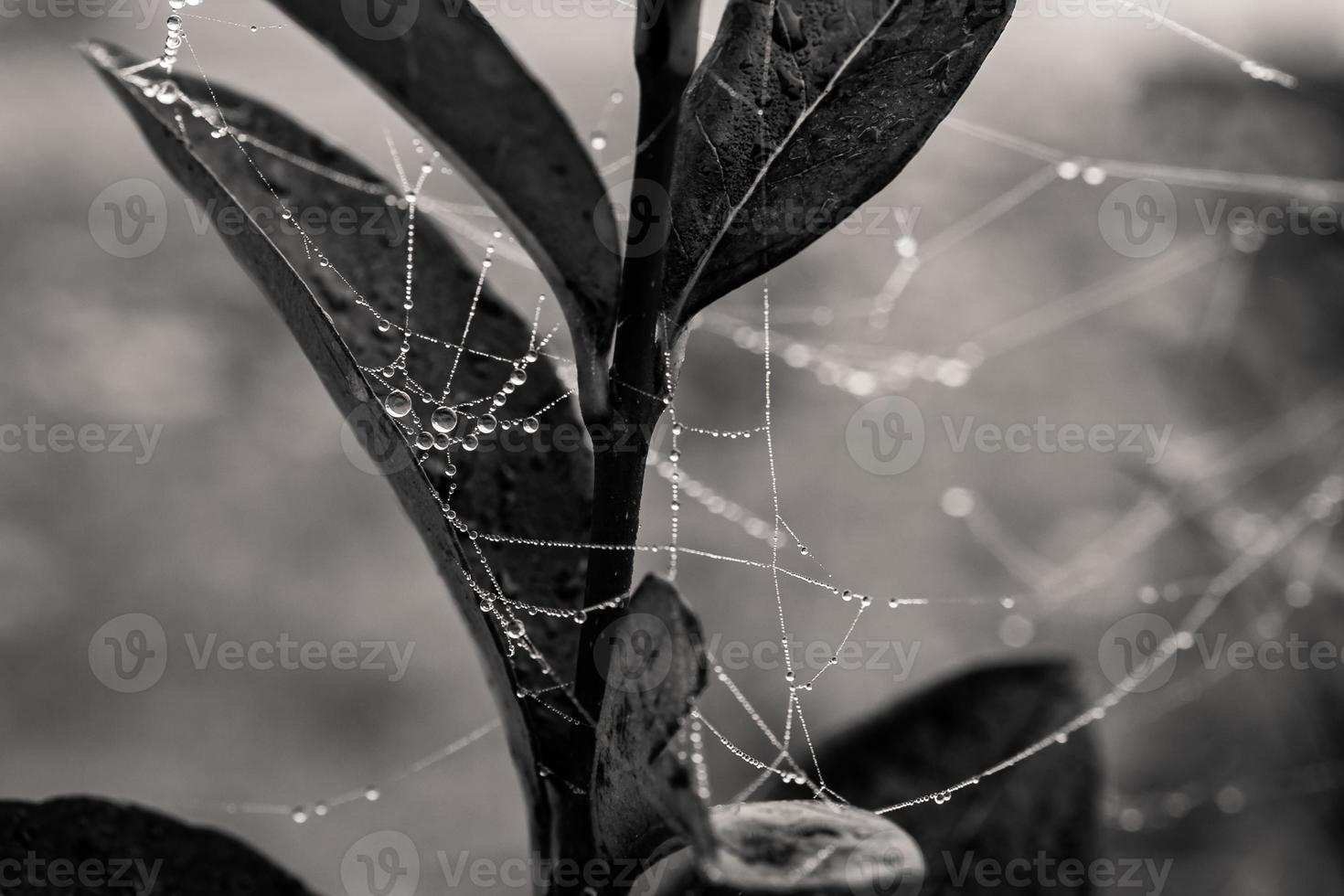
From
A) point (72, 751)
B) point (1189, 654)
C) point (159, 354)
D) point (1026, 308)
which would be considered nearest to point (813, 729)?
point (1189, 654)

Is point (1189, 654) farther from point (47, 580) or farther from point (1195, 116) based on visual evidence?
point (47, 580)

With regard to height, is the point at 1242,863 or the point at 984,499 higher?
the point at 984,499

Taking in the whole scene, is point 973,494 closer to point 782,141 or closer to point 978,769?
point 978,769

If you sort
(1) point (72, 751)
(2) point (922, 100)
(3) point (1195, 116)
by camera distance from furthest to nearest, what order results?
(3) point (1195, 116)
(1) point (72, 751)
(2) point (922, 100)

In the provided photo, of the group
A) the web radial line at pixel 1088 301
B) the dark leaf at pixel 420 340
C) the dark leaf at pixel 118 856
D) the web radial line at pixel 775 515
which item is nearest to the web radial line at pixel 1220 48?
the web radial line at pixel 1088 301

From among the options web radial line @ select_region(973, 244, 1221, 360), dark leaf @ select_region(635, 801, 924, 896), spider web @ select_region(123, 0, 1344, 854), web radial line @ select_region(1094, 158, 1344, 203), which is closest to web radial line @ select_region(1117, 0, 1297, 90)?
spider web @ select_region(123, 0, 1344, 854)

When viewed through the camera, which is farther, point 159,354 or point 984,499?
point 984,499

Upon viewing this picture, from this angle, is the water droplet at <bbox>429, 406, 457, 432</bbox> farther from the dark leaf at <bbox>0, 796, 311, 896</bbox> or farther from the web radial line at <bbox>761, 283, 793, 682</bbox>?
the web radial line at <bbox>761, 283, 793, 682</bbox>
